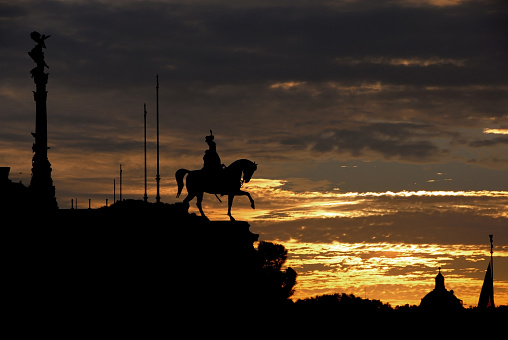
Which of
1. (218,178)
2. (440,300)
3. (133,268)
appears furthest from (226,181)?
(440,300)

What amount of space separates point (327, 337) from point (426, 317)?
4438 centimetres

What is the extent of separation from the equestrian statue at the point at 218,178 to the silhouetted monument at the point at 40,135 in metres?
23.8

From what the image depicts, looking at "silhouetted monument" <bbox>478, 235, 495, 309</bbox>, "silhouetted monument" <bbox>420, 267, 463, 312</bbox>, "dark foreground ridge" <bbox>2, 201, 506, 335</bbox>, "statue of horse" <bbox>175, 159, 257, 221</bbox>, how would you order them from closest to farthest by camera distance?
"dark foreground ridge" <bbox>2, 201, 506, 335</bbox>
"statue of horse" <bbox>175, 159, 257, 221</bbox>
"silhouetted monument" <bbox>478, 235, 495, 309</bbox>
"silhouetted monument" <bbox>420, 267, 463, 312</bbox>

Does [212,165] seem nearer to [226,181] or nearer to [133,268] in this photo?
[226,181]

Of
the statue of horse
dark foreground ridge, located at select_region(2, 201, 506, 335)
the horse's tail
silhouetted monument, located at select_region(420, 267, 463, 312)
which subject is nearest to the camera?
dark foreground ridge, located at select_region(2, 201, 506, 335)

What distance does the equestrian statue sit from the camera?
5925 centimetres

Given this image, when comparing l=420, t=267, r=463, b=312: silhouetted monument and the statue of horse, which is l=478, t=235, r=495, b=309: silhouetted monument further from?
the statue of horse

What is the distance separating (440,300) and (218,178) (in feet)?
399

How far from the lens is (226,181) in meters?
59.2

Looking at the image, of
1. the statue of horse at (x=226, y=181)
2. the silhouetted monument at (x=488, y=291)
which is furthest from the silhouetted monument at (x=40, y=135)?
the silhouetted monument at (x=488, y=291)

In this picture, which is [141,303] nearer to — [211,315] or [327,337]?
[211,315]

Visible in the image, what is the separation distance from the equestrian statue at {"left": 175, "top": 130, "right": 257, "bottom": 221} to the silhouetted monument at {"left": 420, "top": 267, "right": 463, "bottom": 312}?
115437 millimetres

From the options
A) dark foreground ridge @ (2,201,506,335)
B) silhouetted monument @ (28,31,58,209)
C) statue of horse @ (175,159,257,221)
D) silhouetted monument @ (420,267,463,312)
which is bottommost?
silhouetted monument @ (420,267,463,312)

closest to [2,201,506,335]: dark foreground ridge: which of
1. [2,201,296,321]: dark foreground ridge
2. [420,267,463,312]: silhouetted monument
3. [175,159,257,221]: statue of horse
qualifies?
[2,201,296,321]: dark foreground ridge
